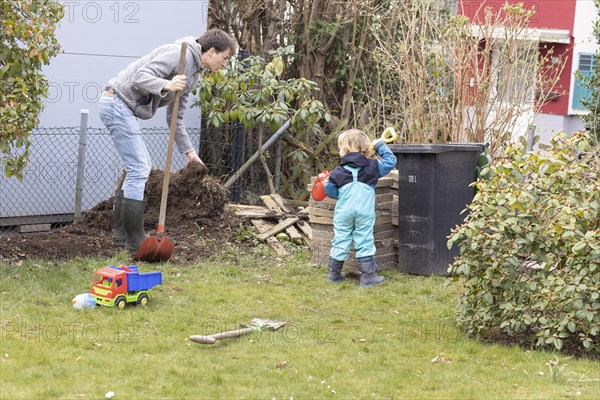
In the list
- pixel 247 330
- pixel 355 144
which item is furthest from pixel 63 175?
pixel 247 330

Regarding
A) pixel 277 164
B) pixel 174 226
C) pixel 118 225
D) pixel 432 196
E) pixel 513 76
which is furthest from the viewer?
pixel 277 164

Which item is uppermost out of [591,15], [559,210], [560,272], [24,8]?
[591,15]

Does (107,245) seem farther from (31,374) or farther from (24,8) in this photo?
(31,374)

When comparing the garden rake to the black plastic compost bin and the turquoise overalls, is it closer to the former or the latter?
the turquoise overalls

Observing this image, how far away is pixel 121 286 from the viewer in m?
6.24

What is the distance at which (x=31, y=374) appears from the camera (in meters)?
4.72

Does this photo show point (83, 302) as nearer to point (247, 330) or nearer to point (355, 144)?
point (247, 330)

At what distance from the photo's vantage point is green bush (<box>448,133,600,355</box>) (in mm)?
5523

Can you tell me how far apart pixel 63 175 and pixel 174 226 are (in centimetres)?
154

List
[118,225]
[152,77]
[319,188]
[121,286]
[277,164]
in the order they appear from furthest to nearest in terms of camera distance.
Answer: [277,164] < [118,225] < [319,188] < [152,77] < [121,286]

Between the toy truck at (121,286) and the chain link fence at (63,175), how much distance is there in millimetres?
3395

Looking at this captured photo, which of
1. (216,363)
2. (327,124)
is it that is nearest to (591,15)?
(327,124)

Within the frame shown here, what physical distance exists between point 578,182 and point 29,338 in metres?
3.58

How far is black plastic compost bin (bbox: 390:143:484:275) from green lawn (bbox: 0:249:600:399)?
0.54 meters
